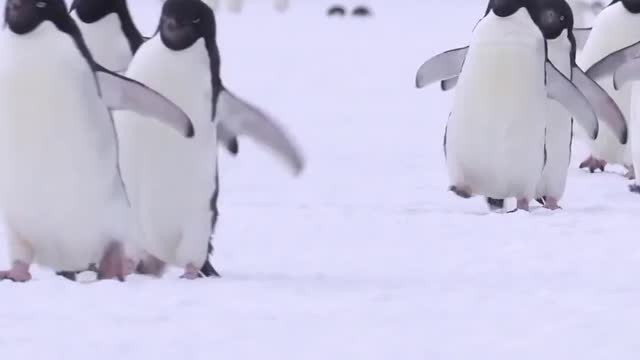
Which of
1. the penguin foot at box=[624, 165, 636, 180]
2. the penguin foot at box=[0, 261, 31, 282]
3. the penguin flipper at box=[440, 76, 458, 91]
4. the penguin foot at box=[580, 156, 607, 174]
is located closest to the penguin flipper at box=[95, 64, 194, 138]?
the penguin foot at box=[0, 261, 31, 282]

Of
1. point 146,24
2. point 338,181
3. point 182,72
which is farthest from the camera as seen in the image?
point 146,24

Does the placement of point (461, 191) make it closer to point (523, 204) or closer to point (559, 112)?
point (523, 204)

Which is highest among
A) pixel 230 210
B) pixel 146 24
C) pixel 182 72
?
pixel 182 72

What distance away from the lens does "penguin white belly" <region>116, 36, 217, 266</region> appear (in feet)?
14.0

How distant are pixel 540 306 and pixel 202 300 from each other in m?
0.80

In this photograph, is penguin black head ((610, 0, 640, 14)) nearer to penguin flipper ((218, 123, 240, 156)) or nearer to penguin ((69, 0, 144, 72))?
penguin ((69, 0, 144, 72))

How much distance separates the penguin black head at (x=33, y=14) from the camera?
4090mm

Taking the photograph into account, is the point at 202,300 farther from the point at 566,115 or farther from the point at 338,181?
the point at 338,181

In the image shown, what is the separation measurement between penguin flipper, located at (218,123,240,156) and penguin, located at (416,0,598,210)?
58.7 inches

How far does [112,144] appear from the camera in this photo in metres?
4.11

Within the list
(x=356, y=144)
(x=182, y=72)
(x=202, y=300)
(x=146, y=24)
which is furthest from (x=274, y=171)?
(x=146, y=24)

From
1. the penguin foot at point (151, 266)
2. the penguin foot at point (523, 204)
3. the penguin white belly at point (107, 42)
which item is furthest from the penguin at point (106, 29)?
the penguin foot at point (523, 204)

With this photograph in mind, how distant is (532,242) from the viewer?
499 cm

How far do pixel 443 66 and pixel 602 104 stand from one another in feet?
2.20
